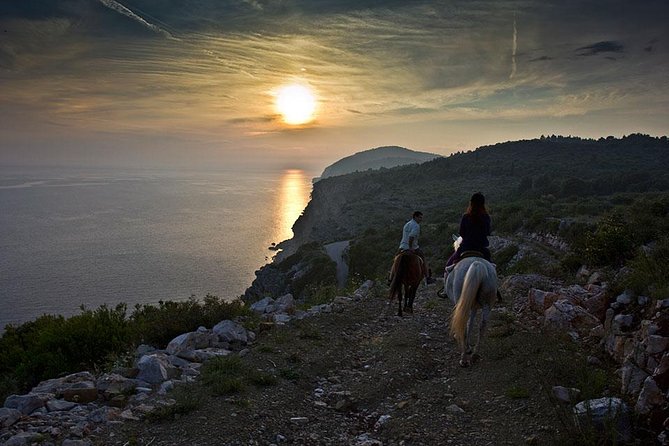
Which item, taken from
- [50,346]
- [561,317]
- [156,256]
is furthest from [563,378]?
[156,256]

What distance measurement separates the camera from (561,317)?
8.40 metres

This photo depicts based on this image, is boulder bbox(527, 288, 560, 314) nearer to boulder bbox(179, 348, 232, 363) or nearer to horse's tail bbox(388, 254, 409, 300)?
horse's tail bbox(388, 254, 409, 300)

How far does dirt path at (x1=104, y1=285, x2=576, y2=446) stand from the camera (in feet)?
17.9

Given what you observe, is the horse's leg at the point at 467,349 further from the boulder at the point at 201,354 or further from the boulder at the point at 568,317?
the boulder at the point at 201,354

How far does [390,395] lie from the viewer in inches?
270

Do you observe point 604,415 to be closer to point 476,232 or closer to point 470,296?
point 470,296

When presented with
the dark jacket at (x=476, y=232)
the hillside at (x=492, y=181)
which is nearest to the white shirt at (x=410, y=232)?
the dark jacket at (x=476, y=232)

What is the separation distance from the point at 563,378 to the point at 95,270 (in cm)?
7277

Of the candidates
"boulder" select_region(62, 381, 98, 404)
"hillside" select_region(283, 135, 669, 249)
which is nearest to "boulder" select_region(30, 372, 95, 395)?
"boulder" select_region(62, 381, 98, 404)

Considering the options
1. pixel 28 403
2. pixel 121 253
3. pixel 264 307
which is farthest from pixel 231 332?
pixel 121 253

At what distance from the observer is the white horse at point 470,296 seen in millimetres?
7449

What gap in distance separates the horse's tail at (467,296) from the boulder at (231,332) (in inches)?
173

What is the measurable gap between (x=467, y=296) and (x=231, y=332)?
4.95 metres

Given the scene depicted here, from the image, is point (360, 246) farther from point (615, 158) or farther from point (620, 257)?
point (615, 158)
